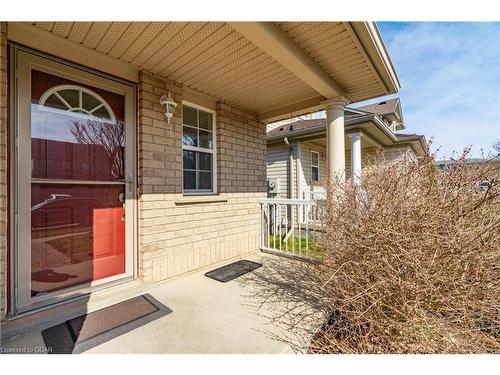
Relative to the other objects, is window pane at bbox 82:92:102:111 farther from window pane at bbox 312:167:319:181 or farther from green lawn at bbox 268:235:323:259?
window pane at bbox 312:167:319:181

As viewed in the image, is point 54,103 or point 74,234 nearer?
point 54,103

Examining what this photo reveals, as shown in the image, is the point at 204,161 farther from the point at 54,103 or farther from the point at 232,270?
the point at 54,103

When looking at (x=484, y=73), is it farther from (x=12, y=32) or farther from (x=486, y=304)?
(x=12, y=32)

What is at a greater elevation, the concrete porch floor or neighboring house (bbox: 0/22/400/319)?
neighboring house (bbox: 0/22/400/319)

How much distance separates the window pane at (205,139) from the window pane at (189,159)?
26 centimetres

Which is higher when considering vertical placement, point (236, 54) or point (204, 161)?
point (236, 54)

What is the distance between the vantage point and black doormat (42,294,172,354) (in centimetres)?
194

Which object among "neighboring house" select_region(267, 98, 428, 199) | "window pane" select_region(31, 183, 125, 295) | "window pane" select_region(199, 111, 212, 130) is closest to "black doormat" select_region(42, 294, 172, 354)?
"window pane" select_region(31, 183, 125, 295)

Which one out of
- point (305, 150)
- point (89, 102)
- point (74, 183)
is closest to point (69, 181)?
point (74, 183)

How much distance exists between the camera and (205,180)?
4141 millimetres

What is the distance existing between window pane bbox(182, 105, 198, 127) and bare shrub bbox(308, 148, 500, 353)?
115 inches

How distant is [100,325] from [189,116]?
2958 millimetres

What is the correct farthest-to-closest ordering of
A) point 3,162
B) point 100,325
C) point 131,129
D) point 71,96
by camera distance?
point 131,129, point 71,96, point 100,325, point 3,162

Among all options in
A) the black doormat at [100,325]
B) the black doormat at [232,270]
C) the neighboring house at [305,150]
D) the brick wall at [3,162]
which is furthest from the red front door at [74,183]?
the neighboring house at [305,150]
